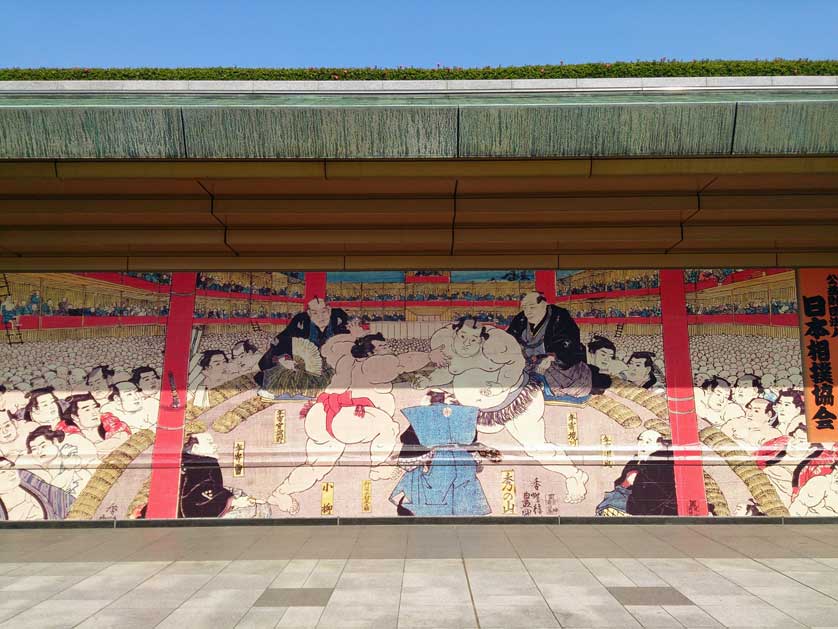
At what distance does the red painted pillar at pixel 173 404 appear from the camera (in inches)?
333

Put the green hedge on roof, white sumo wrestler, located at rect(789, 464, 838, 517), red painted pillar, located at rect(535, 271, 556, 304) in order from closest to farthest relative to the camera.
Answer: the green hedge on roof, white sumo wrestler, located at rect(789, 464, 838, 517), red painted pillar, located at rect(535, 271, 556, 304)

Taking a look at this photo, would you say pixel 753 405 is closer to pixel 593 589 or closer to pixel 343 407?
pixel 593 589

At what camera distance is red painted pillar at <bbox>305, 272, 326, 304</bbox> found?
882 centimetres

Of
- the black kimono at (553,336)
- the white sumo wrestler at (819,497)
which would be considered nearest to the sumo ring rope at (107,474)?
the black kimono at (553,336)

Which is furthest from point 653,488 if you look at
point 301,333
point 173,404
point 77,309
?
point 77,309

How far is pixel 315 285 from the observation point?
29.0ft

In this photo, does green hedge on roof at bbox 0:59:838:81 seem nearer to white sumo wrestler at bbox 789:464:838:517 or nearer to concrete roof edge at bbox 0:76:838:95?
concrete roof edge at bbox 0:76:838:95

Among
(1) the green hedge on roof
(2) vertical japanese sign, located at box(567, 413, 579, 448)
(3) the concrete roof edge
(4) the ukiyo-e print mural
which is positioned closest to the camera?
(3) the concrete roof edge

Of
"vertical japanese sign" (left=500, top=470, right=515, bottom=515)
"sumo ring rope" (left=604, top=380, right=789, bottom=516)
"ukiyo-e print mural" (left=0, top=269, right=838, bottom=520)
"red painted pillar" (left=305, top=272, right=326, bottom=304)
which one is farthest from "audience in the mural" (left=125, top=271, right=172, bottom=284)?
"sumo ring rope" (left=604, top=380, right=789, bottom=516)

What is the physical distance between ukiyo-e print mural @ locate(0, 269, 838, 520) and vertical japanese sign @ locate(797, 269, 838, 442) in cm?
5

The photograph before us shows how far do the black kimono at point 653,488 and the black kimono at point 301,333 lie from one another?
3972 millimetres

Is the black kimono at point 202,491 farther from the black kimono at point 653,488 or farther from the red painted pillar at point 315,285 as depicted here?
the black kimono at point 653,488

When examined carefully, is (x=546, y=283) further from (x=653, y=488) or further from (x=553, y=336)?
(x=653, y=488)

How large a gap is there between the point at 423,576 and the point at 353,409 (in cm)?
286
